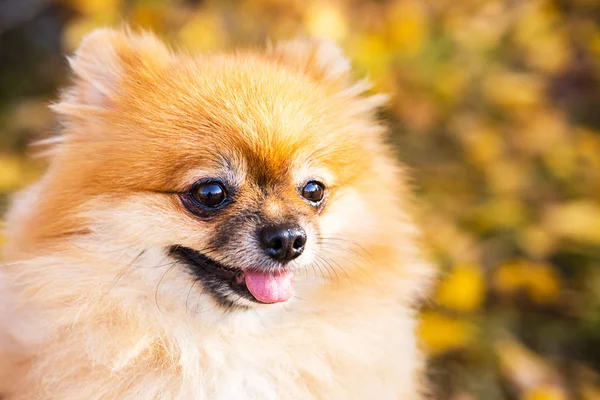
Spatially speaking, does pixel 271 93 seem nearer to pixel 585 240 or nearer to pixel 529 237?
pixel 529 237

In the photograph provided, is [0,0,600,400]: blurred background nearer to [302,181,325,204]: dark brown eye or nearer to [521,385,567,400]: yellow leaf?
[521,385,567,400]: yellow leaf

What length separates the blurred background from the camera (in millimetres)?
3980

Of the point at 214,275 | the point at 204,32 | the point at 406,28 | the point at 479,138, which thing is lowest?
the point at 214,275

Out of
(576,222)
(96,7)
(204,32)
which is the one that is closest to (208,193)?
(204,32)

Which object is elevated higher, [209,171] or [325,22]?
[325,22]

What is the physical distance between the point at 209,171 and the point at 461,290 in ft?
7.24

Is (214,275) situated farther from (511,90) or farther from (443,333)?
(511,90)

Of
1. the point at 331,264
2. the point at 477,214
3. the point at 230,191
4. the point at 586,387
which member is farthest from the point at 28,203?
the point at 586,387

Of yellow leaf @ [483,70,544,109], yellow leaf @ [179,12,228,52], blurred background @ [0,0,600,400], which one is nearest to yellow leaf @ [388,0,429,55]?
blurred background @ [0,0,600,400]

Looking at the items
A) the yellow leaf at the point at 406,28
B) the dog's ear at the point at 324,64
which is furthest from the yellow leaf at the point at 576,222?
the dog's ear at the point at 324,64

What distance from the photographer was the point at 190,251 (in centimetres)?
219

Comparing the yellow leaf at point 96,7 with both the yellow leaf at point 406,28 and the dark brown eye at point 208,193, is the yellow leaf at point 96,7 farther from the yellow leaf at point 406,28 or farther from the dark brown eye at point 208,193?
the dark brown eye at point 208,193

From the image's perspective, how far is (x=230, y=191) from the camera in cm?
216

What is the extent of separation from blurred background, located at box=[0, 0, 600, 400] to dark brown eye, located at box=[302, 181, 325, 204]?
1636mm
